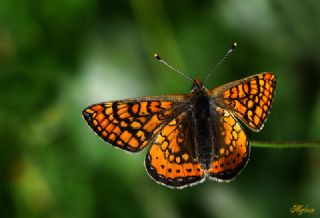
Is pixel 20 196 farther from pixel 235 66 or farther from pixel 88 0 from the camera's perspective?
pixel 235 66

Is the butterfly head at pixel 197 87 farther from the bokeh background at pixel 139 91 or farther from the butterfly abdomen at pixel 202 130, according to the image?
the bokeh background at pixel 139 91

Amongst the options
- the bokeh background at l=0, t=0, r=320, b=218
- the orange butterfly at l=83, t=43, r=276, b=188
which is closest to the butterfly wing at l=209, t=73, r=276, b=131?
the orange butterfly at l=83, t=43, r=276, b=188

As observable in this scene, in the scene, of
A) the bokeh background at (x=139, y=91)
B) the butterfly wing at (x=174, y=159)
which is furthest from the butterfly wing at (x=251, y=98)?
the bokeh background at (x=139, y=91)

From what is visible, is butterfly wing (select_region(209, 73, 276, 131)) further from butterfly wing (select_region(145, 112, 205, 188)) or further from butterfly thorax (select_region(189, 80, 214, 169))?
butterfly wing (select_region(145, 112, 205, 188))

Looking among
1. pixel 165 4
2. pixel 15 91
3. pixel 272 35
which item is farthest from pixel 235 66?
pixel 15 91

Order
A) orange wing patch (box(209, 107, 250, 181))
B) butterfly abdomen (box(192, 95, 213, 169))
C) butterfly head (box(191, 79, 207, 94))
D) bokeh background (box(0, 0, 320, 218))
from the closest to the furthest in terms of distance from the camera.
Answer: orange wing patch (box(209, 107, 250, 181)), butterfly abdomen (box(192, 95, 213, 169)), butterfly head (box(191, 79, 207, 94)), bokeh background (box(0, 0, 320, 218))
